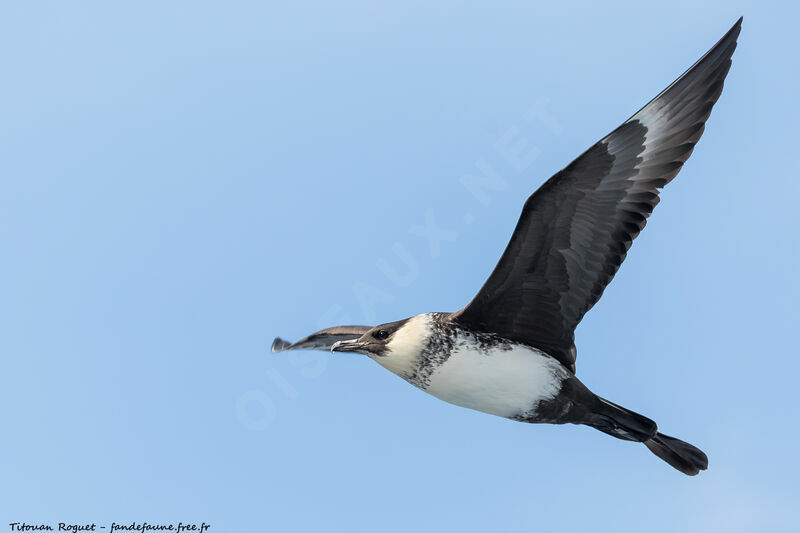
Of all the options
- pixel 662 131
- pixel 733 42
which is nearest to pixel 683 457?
pixel 662 131

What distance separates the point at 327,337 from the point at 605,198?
3808mm

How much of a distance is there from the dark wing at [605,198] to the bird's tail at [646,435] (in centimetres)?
120

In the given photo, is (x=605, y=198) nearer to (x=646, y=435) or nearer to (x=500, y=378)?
(x=500, y=378)

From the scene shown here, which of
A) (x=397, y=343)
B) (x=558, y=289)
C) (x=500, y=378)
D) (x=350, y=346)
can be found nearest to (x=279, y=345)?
(x=350, y=346)

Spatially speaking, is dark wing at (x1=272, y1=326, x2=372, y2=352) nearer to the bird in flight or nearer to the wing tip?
the wing tip

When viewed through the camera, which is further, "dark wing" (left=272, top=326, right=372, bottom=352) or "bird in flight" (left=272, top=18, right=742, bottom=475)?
"dark wing" (left=272, top=326, right=372, bottom=352)

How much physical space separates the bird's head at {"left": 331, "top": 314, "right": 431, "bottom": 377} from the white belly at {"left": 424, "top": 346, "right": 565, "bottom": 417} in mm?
274

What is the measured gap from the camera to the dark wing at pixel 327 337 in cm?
1029

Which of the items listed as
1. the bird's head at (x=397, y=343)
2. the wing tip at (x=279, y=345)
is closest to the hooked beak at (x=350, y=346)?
the bird's head at (x=397, y=343)

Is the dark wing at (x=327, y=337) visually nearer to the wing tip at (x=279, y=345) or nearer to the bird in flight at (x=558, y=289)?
the wing tip at (x=279, y=345)

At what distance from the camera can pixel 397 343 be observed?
877cm

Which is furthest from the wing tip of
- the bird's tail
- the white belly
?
the bird's tail

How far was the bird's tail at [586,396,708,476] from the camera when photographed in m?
8.71

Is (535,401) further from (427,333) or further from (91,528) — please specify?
(91,528)
